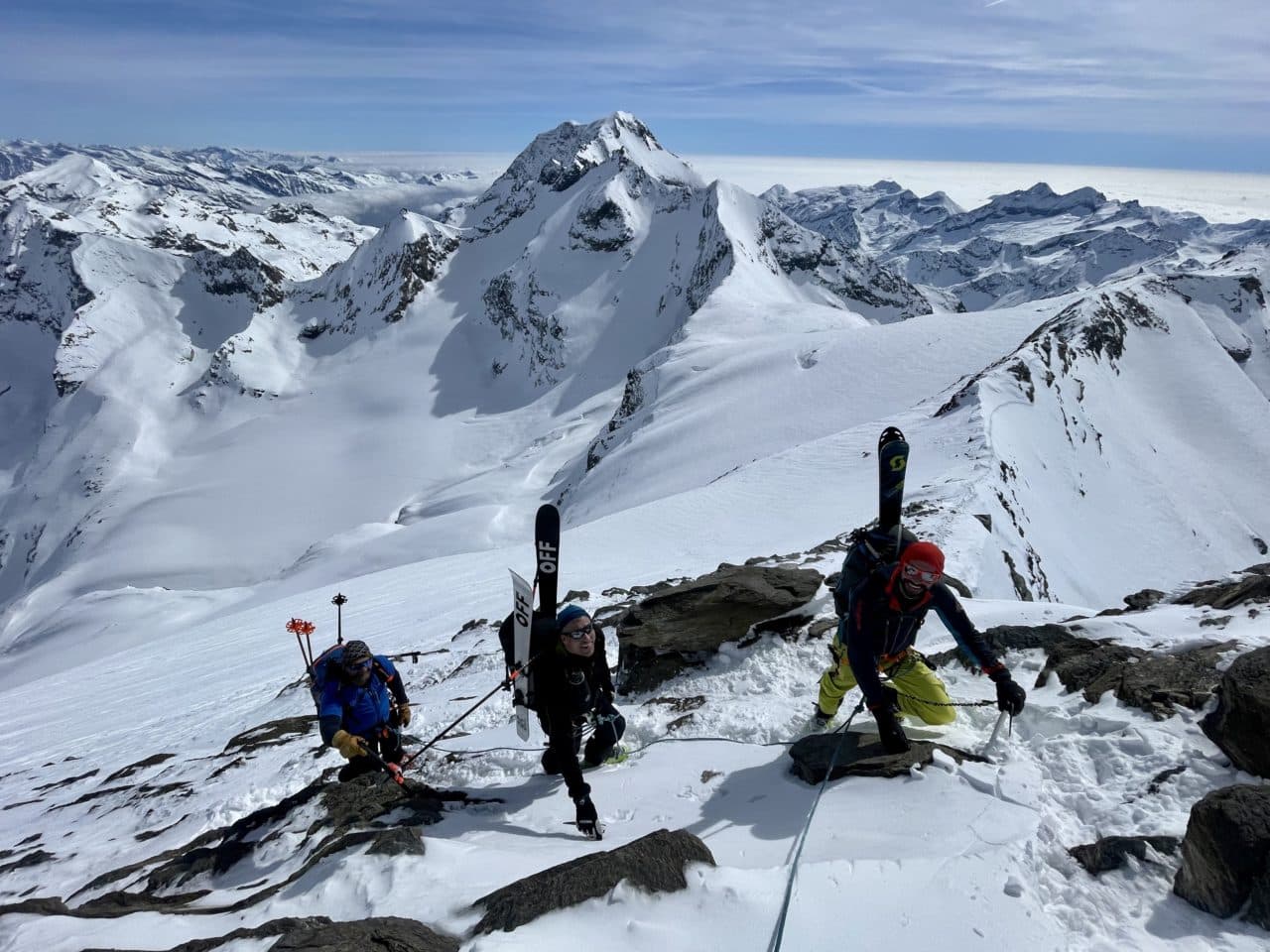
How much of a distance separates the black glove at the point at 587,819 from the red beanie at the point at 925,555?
3452mm

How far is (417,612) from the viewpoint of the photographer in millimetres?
19688

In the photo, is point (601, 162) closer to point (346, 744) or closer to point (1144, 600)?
point (1144, 600)

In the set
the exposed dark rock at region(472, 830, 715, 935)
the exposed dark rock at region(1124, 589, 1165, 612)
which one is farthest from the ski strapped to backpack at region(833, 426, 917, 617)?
the exposed dark rock at region(1124, 589, 1165, 612)

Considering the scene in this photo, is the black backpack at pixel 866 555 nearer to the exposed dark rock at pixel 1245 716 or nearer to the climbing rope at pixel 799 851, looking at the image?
the climbing rope at pixel 799 851

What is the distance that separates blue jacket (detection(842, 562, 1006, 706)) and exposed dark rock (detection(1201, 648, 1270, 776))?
57.1 inches

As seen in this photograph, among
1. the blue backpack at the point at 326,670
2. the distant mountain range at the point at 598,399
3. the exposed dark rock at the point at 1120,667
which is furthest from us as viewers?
the distant mountain range at the point at 598,399

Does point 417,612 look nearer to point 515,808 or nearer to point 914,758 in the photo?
point 515,808

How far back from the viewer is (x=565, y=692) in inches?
253

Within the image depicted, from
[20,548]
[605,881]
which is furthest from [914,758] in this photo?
[20,548]

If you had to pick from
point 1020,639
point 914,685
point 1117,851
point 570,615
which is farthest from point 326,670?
point 1020,639

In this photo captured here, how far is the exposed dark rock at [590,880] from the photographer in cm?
426

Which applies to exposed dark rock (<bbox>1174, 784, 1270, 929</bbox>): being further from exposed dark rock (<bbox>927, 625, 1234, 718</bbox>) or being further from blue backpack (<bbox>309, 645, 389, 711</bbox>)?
blue backpack (<bbox>309, 645, 389, 711</bbox>)

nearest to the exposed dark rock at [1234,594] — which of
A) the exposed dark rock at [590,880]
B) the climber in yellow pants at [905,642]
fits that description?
the climber in yellow pants at [905,642]

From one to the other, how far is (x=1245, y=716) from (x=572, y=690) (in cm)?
508
